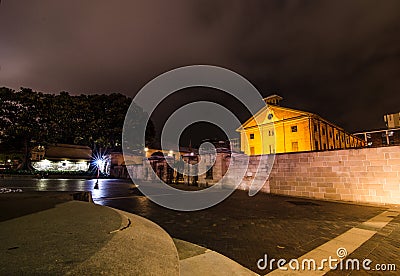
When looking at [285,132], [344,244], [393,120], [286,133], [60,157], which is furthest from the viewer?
[60,157]

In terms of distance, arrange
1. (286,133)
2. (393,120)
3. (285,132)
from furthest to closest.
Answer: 1. (285,132)
2. (286,133)
3. (393,120)

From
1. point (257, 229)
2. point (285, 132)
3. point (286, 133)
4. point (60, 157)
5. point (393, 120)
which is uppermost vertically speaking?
point (285, 132)

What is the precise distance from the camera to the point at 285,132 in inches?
1313

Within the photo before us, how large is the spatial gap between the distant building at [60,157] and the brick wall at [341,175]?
112 feet

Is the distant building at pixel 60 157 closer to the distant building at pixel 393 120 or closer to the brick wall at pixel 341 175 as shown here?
the brick wall at pixel 341 175

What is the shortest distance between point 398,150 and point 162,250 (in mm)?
9997

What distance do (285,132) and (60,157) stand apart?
37196mm

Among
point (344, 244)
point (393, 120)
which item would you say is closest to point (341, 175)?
point (393, 120)

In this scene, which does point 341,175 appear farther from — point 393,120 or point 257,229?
point 257,229

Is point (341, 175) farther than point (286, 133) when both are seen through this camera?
No

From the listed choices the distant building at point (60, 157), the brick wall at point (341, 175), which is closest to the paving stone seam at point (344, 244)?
the brick wall at point (341, 175)

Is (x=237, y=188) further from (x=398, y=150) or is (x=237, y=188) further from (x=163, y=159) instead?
(x=163, y=159)

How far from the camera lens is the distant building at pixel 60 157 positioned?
33125 mm

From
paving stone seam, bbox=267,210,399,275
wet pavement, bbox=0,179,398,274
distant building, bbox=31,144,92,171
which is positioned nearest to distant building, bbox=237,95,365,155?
wet pavement, bbox=0,179,398,274
